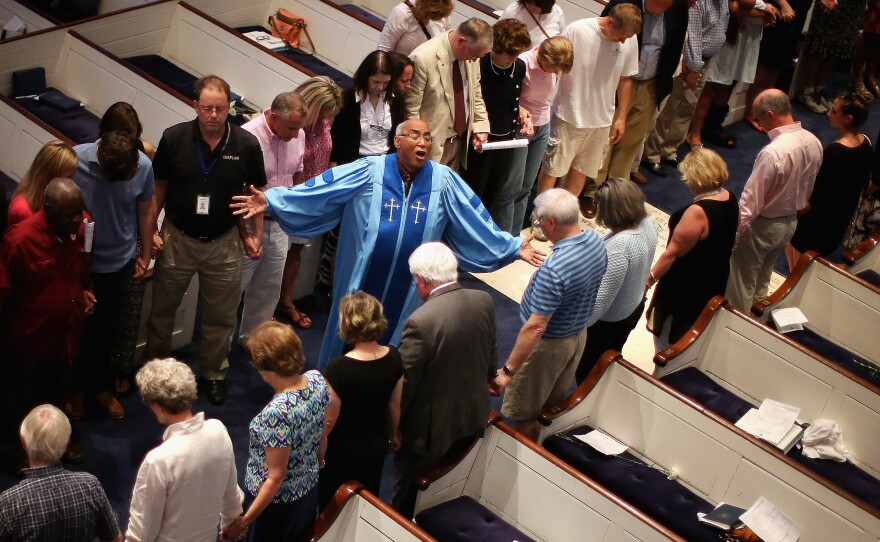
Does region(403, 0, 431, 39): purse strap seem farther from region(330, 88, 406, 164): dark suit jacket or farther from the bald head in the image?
the bald head

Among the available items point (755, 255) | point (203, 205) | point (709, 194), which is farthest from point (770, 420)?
point (203, 205)

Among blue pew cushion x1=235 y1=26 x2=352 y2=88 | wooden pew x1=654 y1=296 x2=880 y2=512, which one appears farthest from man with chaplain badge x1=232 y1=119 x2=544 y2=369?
blue pew cushion x1=235 y1=26 x2=352 y2=88

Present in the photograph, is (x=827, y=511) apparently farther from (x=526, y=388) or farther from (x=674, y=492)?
(x=526, y=388)

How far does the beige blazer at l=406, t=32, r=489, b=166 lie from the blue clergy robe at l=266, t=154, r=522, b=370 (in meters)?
1.09

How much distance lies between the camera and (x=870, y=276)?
623 centimetres

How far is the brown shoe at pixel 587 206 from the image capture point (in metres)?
7.12

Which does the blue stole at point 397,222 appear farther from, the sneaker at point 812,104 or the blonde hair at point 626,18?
the sneaker at point 812,104

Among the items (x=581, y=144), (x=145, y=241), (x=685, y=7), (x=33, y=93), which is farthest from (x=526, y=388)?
(x=33, y=93)

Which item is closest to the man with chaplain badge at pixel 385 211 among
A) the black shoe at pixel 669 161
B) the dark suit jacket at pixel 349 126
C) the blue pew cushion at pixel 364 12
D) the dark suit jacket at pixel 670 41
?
the dark suit jacket at pixel 349 126

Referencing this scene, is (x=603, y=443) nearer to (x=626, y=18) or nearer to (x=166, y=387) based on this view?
(x=166, y=387)

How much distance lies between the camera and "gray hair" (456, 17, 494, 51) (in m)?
5.39

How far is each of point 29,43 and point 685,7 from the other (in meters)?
4.15

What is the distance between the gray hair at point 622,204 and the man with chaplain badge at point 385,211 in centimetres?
35

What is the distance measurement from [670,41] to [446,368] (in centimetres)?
376
